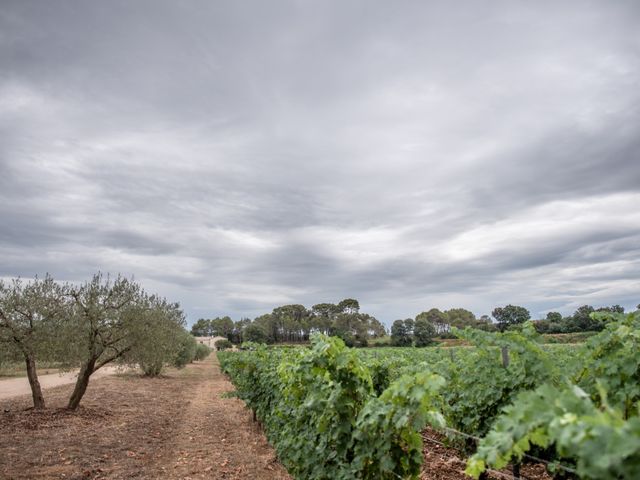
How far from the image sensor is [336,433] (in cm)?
438

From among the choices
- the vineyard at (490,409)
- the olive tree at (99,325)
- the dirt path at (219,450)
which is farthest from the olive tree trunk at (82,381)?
the vineyard at (490,409)

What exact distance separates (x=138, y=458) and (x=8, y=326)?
683 centimetres

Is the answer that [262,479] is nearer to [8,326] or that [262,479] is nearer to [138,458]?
[138,458]

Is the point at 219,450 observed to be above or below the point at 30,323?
below

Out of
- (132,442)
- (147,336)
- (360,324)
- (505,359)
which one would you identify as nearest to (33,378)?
(147,336)

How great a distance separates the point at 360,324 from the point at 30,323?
93502 mm

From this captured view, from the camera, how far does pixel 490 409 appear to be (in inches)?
265

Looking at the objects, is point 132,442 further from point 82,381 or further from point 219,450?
point 82,381

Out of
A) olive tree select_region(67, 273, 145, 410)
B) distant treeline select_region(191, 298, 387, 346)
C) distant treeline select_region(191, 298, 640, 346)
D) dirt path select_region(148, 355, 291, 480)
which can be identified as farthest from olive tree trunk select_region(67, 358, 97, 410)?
distant treeline select_region(191, 298, 387, 346)

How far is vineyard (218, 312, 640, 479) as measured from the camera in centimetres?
182

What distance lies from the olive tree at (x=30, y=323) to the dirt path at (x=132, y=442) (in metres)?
1.92

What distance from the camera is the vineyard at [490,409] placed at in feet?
5.98

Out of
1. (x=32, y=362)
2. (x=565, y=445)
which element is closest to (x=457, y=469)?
(x=565, y=445)

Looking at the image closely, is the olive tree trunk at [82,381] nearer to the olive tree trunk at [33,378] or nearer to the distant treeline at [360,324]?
the olive tree trunk at [33,378]
